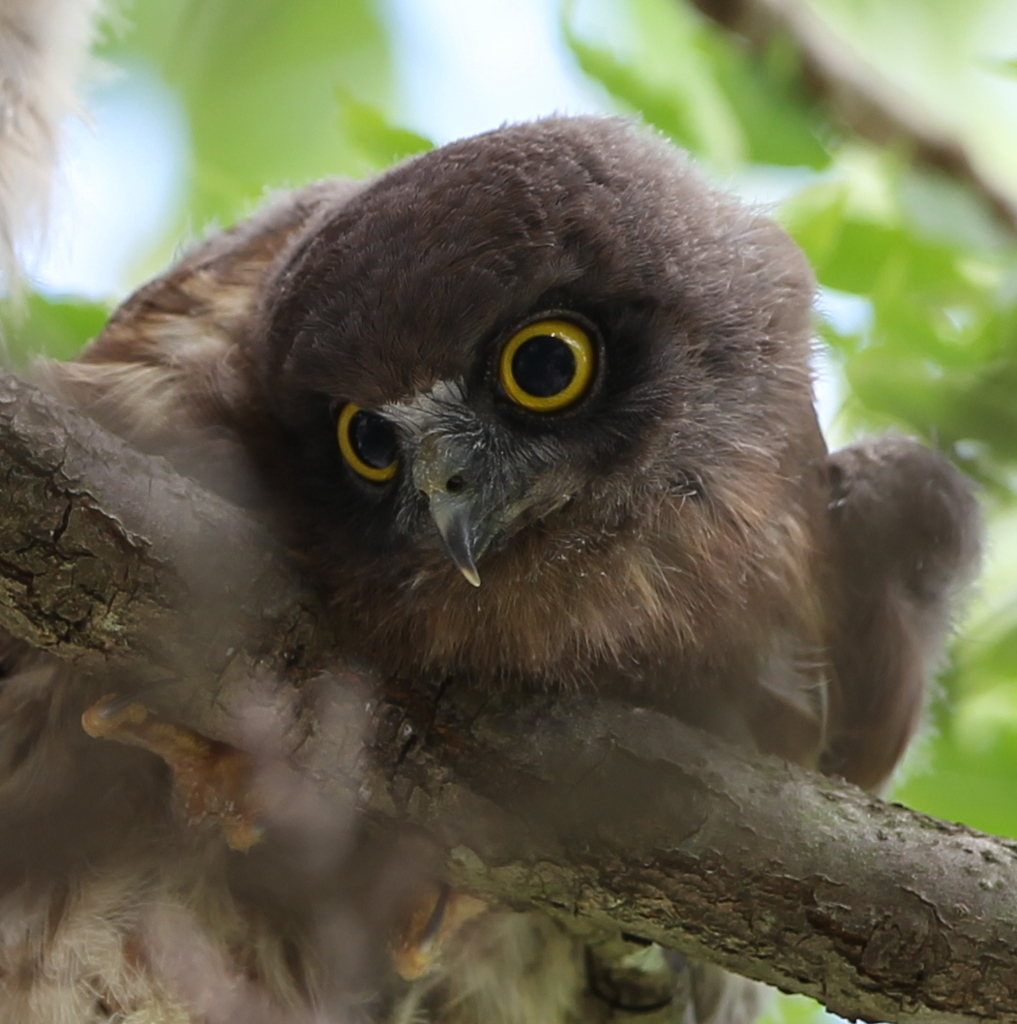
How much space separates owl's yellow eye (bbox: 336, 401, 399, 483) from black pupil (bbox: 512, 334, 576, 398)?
1.00 feet

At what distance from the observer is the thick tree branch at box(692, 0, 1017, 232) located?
3.60 metres

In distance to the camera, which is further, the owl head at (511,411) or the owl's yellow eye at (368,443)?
the owl's yellow eye at (368,443)

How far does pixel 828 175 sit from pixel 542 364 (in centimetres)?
122

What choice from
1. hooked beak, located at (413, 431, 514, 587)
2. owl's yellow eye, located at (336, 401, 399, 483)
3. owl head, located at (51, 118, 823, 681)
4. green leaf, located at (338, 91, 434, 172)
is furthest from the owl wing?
green leaf, located at (338, 91, 434, 172)

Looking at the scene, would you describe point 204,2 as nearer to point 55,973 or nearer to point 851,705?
point 55,973

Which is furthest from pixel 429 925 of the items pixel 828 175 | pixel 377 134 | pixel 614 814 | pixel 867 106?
pixel 867 106

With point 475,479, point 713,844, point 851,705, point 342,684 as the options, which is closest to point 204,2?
point 475,479

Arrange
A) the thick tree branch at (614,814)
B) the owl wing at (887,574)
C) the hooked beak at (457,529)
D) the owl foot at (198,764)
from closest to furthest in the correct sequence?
the thick tree branch at (614,814) < the owl foot at (198,764) < the hooked beak at (457,529) < the owl wing at (887,574)

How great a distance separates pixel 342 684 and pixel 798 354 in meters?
1.43

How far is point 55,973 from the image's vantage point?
9.48 ft

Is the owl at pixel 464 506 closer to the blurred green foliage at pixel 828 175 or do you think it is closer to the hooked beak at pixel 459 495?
the hooked beak at pixel 459 495

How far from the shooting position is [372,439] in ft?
9.85

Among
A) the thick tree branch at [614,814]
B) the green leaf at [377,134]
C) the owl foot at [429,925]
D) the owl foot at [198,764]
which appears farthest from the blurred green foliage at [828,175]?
the owl foot at [429,925]

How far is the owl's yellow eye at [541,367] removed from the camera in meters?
2.87
